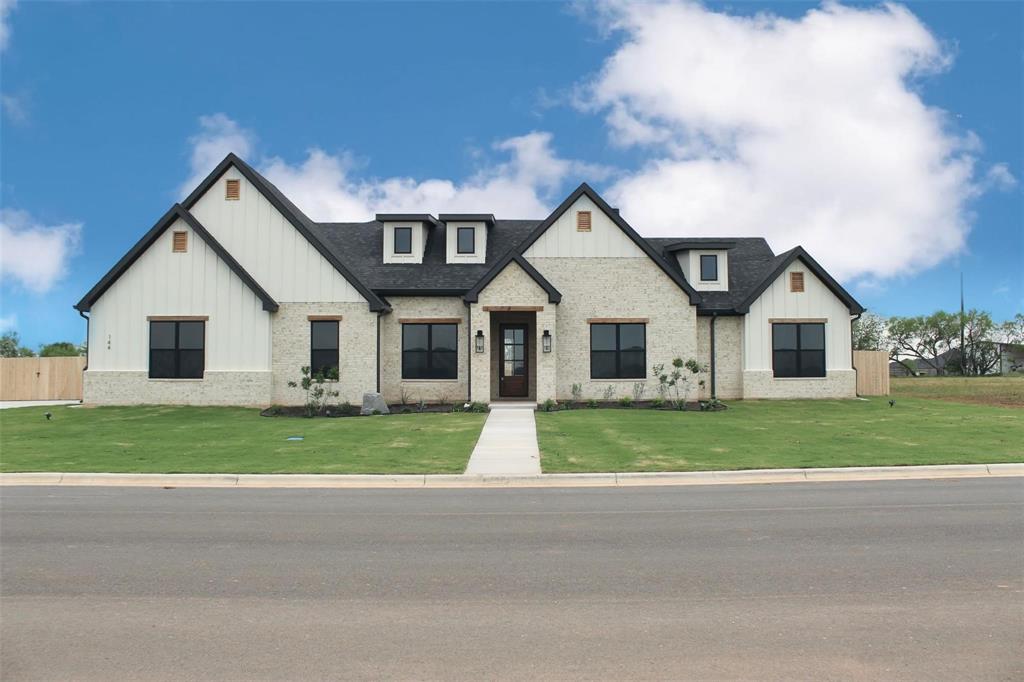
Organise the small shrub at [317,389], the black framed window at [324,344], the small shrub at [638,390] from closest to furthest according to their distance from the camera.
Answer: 1. the small shrub at [317,389]
2. the black framed window at [324,344]
3. the small shrub at [638,390]

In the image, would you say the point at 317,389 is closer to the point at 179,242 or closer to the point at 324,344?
the point at 324,344

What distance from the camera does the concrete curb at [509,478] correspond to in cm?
1298

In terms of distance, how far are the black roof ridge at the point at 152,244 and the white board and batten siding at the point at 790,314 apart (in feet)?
56.1

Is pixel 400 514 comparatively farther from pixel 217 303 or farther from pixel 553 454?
pixel 217 303

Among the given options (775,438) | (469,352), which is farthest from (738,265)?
(775,438)

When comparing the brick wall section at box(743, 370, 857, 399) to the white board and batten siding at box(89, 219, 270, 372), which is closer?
the white board and batten siding at box(89, 219, 270, 372)

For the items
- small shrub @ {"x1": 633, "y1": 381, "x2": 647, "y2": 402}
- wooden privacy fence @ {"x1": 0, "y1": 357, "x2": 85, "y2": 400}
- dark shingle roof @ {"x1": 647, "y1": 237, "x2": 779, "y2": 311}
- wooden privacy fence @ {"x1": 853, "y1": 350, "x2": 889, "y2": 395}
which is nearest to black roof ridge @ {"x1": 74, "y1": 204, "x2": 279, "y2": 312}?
wooden privacy fence @ {"x1": 0, "y1": 357, "x2": 85, "y2": 400}

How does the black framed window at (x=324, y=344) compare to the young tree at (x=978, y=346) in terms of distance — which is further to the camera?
the young tree at (x=978, y=346)

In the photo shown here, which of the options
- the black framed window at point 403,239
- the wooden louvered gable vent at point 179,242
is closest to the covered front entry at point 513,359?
the black framed window at point 403,239

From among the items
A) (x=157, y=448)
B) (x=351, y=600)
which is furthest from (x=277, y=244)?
(x=351, y=600)

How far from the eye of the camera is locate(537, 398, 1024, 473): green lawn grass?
1442 centimetres

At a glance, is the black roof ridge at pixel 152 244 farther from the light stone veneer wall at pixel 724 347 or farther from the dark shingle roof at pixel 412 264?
the light stone veneer wall at pixel 724 347

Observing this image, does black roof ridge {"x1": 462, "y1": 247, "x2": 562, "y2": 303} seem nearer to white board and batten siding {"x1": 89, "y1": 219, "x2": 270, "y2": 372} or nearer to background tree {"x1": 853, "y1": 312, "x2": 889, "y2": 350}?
white board and batten siding {"x1": 89, "y1": 219, "x2": 270, "y2": 372}

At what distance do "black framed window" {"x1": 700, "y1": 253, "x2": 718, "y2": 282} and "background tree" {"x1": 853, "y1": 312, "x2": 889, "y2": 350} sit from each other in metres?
52.9
